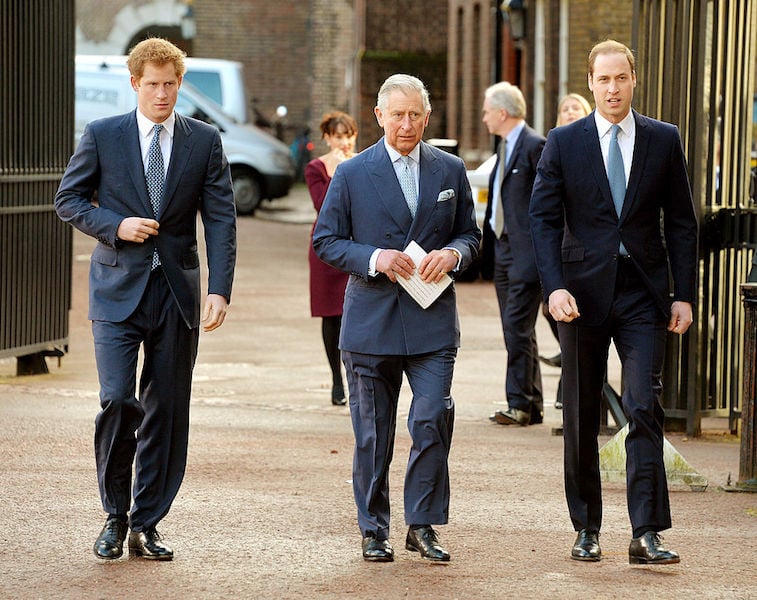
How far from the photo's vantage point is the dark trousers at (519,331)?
32.7 ft

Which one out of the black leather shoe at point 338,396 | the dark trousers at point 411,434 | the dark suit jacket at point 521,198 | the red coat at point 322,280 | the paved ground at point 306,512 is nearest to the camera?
the paved ground at point 306,512

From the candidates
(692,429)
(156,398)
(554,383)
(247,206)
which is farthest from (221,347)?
(247,206)

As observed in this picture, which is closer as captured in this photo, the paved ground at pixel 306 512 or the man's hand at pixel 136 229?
the paved ground at pixel 306 512

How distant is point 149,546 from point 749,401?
9.90ft

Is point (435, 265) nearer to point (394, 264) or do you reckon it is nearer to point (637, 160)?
point (394, 264)

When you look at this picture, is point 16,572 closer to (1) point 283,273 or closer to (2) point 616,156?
(2) point 616,156

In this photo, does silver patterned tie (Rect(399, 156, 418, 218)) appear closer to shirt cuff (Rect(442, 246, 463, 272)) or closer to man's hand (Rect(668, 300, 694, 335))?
shirt cuff (Rect(442, 246, 463, 272))

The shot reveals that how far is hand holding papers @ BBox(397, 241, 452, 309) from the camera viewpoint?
616 cm

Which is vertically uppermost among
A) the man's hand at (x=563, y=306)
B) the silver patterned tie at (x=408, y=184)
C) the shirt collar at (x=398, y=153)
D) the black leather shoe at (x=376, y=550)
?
the shirt collar at (x=398, y=153)

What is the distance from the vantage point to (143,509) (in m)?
6.18

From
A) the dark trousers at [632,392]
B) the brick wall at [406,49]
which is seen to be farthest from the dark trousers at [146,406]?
the brick wall at [406,49]

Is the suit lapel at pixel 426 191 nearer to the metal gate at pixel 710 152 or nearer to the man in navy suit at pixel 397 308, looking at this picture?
the man in navy suit at pixel 397 308

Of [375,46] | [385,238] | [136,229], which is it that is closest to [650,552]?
[385,238]

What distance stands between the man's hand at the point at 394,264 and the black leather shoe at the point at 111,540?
4.43 feet
